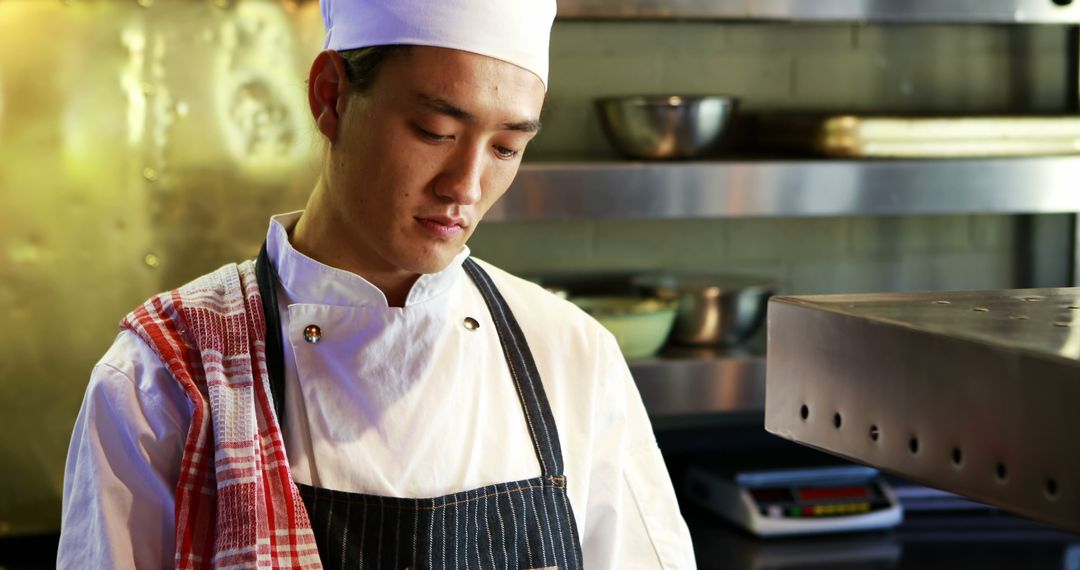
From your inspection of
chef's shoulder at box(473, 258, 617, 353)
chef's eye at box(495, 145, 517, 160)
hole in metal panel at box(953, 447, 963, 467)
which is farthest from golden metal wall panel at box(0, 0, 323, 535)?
hole in metal panel at box(953, 447, 963, 467)

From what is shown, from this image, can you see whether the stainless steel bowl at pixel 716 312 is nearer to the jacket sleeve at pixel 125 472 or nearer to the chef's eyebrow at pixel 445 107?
the chef's eyebrow at pixel 445 107

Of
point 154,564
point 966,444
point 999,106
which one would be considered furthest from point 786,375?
point 999,106

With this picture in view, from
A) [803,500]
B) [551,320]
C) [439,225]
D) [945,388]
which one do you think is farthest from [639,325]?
[945,388]

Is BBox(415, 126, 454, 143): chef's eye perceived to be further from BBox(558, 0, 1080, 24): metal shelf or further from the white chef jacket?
BBox(558, 0, 1080, 24): metal shelf

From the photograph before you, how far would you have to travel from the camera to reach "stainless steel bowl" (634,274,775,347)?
2633 millimetres

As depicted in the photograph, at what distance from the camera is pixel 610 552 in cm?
153

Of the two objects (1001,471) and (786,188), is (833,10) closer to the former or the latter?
(786,188)

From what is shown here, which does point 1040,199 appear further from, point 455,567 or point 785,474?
point 455,567

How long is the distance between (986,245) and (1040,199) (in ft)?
2.12

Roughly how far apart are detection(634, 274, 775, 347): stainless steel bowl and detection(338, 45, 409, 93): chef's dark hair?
1.40 meters

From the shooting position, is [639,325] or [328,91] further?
[639,325]

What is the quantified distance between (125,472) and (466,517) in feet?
1.26

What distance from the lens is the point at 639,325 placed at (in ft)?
8.25

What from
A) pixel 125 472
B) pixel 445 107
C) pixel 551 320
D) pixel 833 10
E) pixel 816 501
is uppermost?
pixel 833 10
